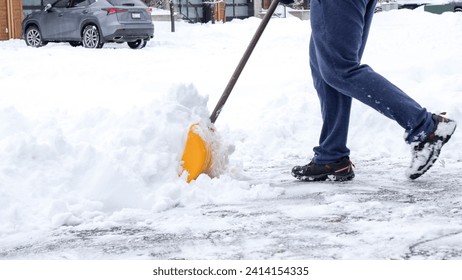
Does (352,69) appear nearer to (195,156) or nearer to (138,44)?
(195,156)

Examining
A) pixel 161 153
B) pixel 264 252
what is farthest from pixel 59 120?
pixel 264 252

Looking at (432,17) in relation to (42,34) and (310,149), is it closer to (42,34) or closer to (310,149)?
(42,34)

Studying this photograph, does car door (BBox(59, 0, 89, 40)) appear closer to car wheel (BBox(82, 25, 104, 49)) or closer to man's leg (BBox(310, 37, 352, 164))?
car wheel (BBox(82, 25, 104, 49))

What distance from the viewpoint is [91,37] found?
18.5m

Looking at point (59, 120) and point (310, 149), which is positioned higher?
point (59, 120)

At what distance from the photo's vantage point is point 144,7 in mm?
19172

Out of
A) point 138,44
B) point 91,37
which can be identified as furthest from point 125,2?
point 91,37

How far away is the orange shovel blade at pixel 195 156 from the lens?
4316mm

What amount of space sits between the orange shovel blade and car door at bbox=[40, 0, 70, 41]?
50.3 feet

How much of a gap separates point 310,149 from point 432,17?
12.1 meters

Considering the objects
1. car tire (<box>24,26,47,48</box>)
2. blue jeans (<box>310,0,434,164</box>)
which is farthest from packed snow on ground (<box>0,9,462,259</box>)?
car tire (<box>24,26,47,48</box>)

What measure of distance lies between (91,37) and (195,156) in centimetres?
1462

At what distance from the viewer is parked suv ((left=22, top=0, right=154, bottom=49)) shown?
18281mm

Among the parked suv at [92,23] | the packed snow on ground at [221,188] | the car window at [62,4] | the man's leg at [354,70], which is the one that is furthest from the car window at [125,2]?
the man's leg at [354,70]
